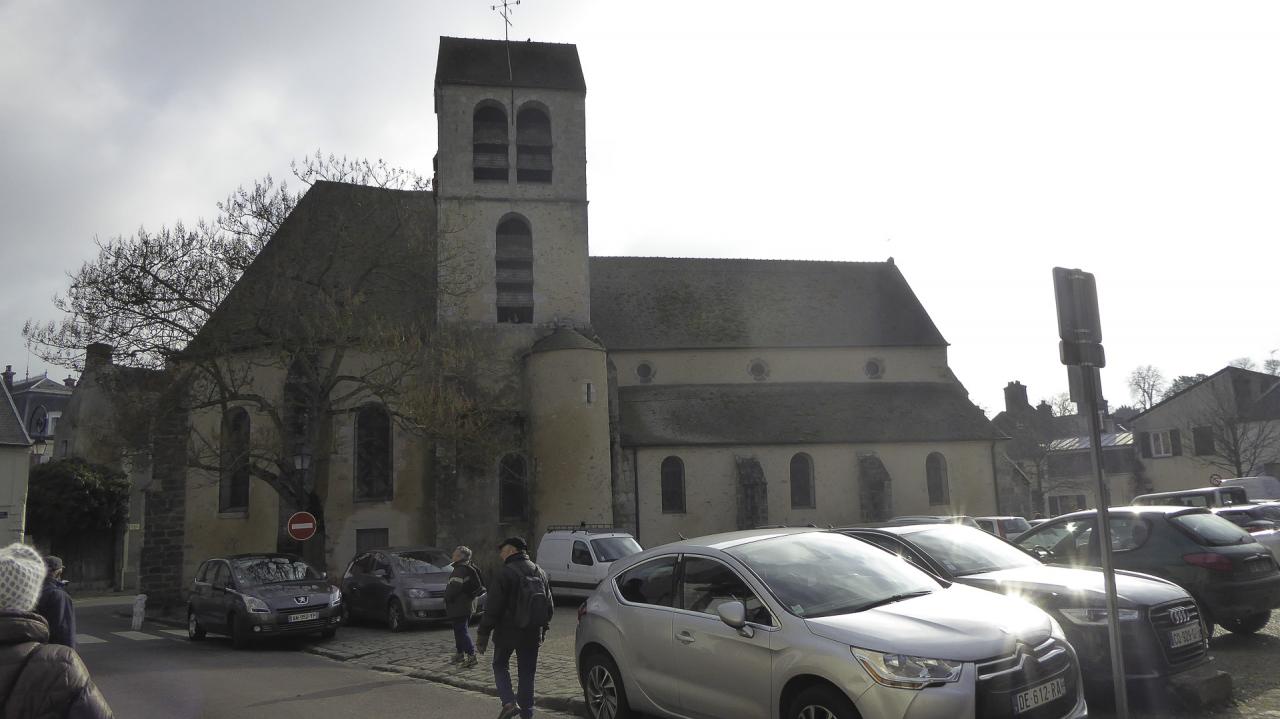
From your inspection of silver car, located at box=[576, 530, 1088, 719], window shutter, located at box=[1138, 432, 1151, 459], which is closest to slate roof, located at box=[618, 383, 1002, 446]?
window shutter, located at box=[1138, 432, 1151, 459]

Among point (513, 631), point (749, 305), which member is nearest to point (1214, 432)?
point (749, 305)

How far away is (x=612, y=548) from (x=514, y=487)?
709 centimetres

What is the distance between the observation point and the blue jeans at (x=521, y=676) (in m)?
7.68

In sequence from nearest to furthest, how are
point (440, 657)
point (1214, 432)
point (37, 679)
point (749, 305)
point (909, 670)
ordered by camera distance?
point (37, 679), point (909, 670), point (440, 657), point (749, 305), point (1214, 432)

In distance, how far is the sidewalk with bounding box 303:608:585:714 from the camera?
30.2 feet

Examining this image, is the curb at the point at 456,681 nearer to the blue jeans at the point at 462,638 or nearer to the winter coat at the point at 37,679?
the blue jeans at the point at 462,638

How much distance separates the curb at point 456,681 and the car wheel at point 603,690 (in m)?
0.80

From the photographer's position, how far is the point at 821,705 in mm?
5426

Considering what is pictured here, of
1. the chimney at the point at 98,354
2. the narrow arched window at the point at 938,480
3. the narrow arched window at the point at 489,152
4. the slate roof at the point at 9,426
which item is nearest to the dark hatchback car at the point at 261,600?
the chimney at the point at 98,354

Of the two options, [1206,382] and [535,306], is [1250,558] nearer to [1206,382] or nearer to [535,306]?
[535,306]

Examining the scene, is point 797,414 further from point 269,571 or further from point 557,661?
point 557,661

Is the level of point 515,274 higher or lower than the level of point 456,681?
higher

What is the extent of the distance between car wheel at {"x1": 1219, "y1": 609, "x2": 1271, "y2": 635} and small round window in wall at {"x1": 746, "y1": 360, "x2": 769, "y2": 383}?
22.8 m

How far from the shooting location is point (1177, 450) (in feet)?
143
